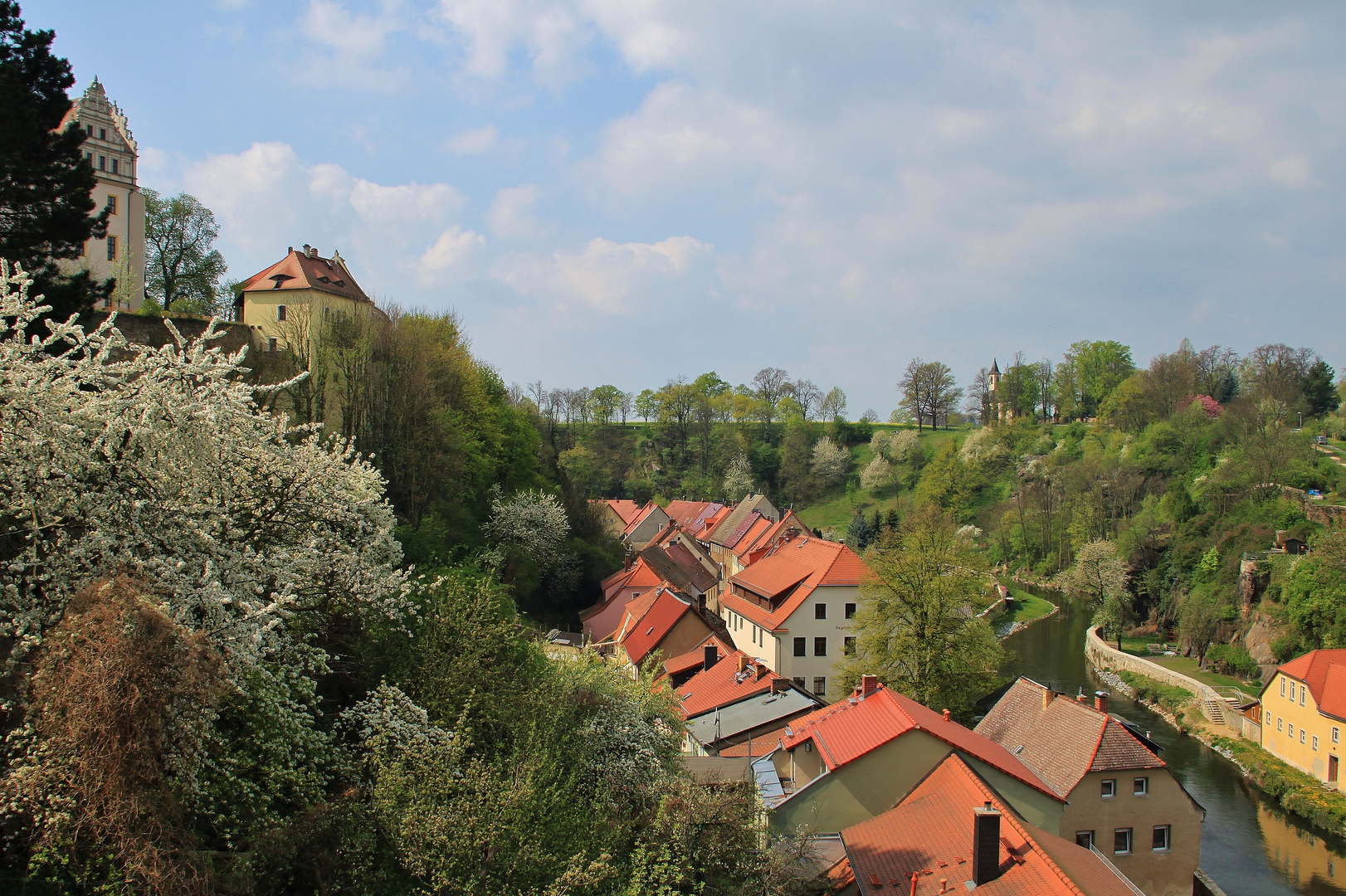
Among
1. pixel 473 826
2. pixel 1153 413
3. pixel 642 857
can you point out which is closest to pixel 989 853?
pixel 642 857

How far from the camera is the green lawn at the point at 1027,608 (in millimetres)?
52344

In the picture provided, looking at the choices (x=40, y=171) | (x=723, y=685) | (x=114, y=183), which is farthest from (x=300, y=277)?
(x=723, y=685)

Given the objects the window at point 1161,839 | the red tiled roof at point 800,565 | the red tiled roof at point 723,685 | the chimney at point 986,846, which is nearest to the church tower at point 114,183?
the red tiled roof at point 723,685

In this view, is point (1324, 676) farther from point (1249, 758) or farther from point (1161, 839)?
point (1161, 839)

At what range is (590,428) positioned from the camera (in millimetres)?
98438

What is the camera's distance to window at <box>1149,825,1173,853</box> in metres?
18.4

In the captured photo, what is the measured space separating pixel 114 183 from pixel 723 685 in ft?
102

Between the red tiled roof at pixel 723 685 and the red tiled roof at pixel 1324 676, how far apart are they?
1909 centimetres

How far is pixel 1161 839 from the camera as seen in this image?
18.5m

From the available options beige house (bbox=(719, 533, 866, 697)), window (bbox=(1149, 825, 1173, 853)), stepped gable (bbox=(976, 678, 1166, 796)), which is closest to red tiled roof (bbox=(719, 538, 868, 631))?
beige house (bbox=(719, 533, 866, 697))

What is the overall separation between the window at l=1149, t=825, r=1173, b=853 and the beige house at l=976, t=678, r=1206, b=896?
0.02 meters

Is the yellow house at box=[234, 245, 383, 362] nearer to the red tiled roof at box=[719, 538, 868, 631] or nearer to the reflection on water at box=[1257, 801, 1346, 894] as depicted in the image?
the red tiled roof at box=[719, 538, 868, 631]

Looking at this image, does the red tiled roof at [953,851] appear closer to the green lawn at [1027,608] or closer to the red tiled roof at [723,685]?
the red tiled roof at [723,685]

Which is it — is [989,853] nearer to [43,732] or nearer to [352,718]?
[352,718]
